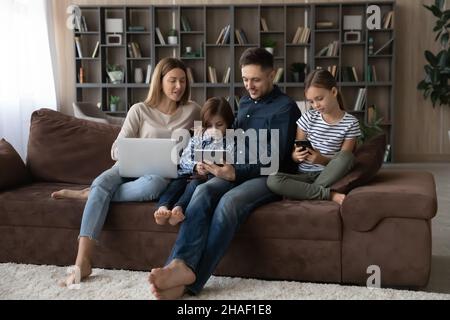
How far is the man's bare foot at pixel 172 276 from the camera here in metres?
2.10

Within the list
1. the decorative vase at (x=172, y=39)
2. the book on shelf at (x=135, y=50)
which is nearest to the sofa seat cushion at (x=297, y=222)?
the decorative vase at (x=172, y=39)

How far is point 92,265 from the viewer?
8.61 ft

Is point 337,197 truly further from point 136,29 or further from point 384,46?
point 136,29

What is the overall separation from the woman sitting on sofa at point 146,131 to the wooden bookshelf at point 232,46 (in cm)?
409

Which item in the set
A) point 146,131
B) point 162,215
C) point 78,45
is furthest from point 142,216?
point 78,45

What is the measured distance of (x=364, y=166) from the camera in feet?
8.48

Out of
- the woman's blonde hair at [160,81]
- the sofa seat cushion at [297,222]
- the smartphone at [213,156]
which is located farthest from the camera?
the woman's blonde hair at [160,81]

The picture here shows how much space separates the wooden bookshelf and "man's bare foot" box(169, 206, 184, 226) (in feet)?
15.4

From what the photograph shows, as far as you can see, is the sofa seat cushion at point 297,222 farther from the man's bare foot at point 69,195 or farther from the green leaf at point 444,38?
the green leaf at point 444,38

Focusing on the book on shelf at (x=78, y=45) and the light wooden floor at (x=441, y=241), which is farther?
the book on shelf at (x=78, y=45)

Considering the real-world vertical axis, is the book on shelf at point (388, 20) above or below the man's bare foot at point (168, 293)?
above

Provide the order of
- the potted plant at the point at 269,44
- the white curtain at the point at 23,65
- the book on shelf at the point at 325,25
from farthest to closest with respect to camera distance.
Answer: the potted plant at the point at 269,44 → the book on shelf at the point at 325,25 → the white curtain at the point at 23,65
